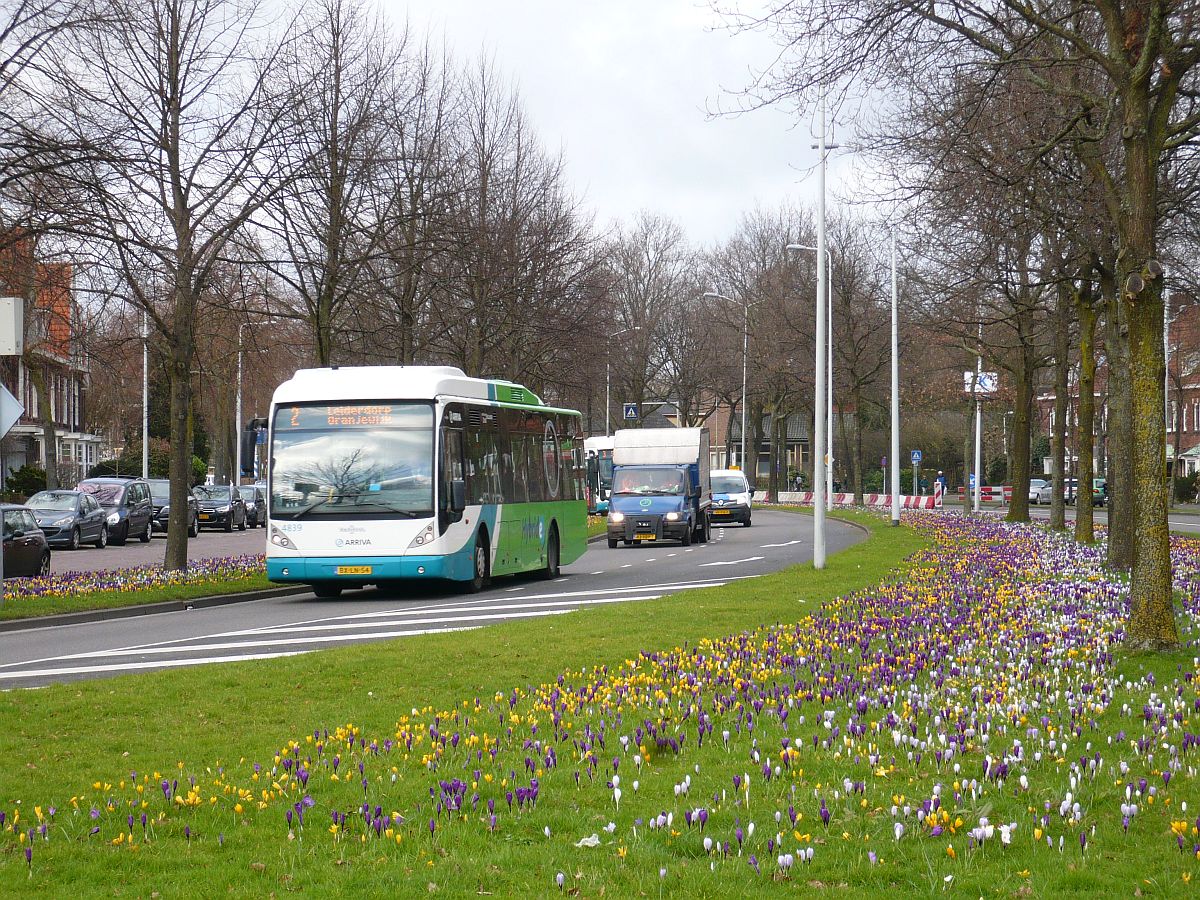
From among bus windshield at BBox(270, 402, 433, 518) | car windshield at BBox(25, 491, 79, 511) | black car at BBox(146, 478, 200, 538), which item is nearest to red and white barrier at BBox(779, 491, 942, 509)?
black car at BBox(146, 478, 200, 538)

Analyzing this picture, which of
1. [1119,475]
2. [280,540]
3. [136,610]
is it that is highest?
[1119,475]

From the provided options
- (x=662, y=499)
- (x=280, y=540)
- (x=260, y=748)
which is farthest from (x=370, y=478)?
(x=662, y=499)

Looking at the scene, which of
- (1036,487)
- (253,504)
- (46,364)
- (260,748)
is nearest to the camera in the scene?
(260,748)

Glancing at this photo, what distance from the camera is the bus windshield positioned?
20172mm

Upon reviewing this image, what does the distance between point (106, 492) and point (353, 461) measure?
75.5 ft

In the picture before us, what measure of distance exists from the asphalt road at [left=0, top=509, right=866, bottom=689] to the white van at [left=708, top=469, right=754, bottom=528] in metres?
20.3

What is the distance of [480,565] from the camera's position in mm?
22281

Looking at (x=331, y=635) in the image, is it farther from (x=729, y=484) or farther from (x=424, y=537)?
(x=729, y=484)

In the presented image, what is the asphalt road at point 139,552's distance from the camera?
29672mm


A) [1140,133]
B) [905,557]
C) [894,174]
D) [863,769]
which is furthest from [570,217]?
[863,769]

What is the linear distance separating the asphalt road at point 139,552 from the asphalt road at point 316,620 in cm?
886

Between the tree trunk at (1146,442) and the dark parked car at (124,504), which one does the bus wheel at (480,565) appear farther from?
the dark parked car at (124,504)

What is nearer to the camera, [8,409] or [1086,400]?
[8,409]

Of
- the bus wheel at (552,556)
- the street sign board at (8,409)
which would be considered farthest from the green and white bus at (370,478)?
the bus wheel at (552,556)
